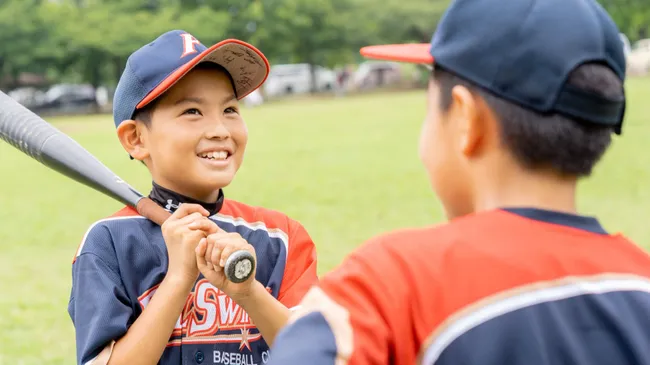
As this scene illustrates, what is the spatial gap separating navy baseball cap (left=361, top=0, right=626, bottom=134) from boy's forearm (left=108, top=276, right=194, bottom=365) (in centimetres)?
90

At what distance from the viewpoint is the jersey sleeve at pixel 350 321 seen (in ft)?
3.37

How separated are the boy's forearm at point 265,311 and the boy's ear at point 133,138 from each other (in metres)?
0.50

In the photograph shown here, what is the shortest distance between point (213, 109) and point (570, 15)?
3.63 feet

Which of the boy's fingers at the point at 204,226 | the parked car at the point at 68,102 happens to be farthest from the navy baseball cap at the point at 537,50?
the parked car at the point at 68,102

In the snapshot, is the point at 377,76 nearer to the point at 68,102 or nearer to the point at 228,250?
the point at 68,102

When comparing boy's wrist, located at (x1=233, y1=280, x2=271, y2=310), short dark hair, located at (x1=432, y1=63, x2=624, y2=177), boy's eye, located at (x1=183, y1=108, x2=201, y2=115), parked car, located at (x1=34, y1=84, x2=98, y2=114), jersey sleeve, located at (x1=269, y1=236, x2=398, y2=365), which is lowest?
parked car, located at (x1=34, y1=84, x2=98, y2=114)

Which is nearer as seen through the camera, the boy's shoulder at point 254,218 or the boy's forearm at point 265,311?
the boy's forearm at point 265,311

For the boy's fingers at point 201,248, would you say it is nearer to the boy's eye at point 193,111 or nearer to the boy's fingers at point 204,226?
the boy's fingers at point 204,226

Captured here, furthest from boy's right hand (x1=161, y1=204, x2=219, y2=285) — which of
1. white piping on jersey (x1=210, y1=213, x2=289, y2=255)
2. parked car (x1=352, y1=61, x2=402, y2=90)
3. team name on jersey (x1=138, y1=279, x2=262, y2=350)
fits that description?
parked car (x1=352, y1=61, x2=402, y2=90)

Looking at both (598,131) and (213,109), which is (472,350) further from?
(213,109)

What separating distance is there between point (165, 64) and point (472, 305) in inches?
46.3

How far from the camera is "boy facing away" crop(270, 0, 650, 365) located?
1.05 metres

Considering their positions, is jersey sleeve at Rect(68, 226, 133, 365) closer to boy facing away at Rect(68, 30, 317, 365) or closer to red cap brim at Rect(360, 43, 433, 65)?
boy facing away at Rect(68, 30, 317, 365)

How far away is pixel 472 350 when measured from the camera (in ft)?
3.43
